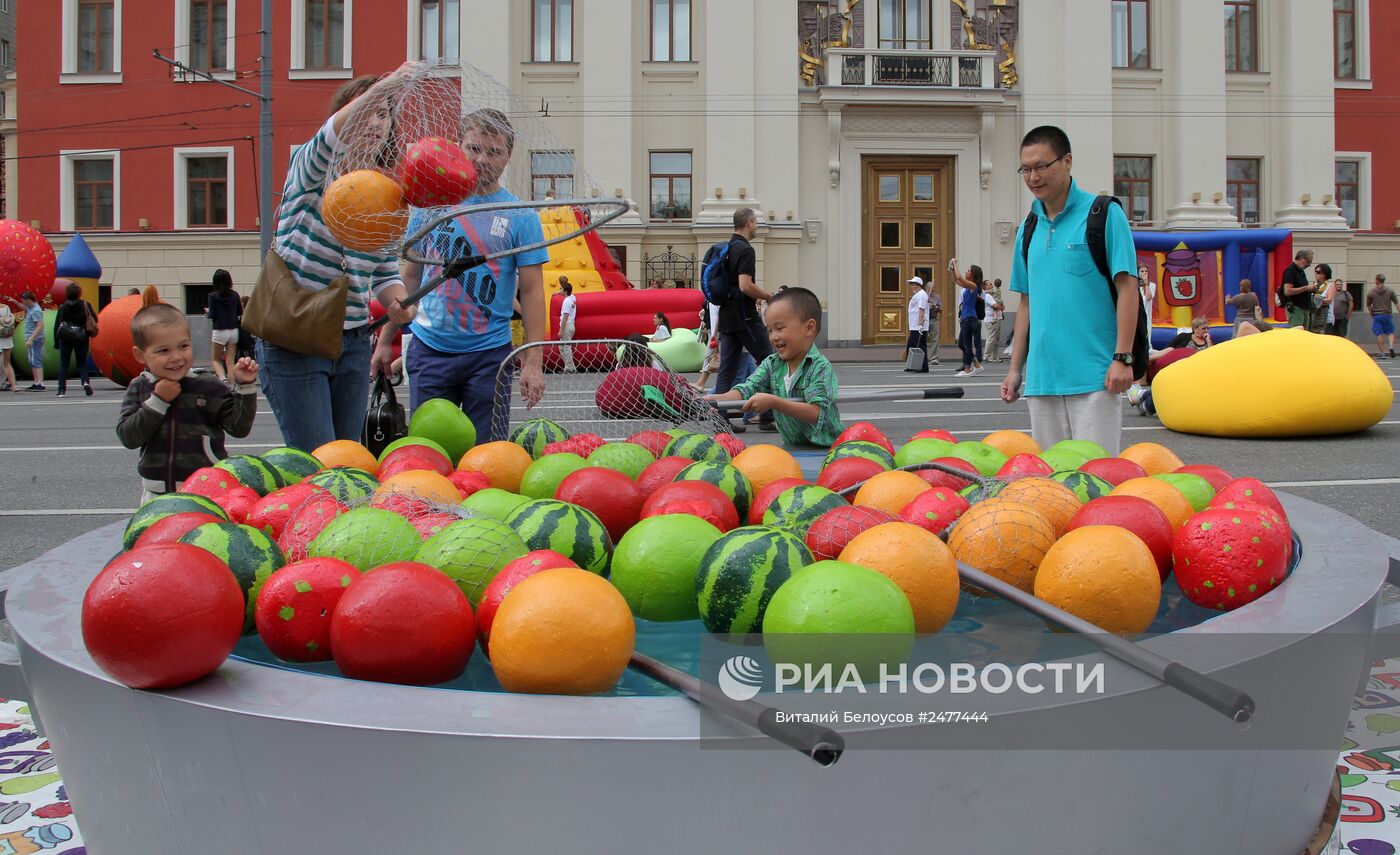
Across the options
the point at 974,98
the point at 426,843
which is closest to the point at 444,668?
the point at 426,843

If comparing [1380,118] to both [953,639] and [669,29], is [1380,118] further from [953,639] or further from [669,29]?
[953,639]

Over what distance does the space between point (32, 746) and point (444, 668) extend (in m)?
1.87

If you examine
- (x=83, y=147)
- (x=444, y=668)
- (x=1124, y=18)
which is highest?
(x=1124, y=18)

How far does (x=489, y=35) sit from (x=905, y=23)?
11.7 meters

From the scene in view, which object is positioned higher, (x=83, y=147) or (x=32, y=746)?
(x=83, y=147)

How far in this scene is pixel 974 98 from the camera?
107 feet

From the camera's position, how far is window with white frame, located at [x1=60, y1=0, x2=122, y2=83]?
33125mm

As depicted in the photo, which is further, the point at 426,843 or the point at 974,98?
the point at 974,98

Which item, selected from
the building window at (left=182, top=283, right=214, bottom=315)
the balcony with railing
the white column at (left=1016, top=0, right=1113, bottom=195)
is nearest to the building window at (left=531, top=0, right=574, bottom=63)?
the balcony with railing

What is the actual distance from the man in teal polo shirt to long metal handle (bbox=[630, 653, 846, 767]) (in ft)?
12.8

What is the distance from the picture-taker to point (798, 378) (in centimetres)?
546

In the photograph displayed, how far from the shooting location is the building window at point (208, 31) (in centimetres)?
3322

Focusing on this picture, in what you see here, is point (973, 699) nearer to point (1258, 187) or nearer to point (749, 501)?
point (749, 501)

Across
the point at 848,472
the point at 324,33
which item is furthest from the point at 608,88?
the point at 848,472
